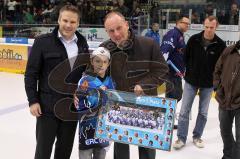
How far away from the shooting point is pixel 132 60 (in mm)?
2174

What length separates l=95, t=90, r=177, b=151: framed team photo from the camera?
1.94 meters

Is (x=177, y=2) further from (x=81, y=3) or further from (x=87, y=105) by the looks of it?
(x=87, y=105)

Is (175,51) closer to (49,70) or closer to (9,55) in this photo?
(49,70)

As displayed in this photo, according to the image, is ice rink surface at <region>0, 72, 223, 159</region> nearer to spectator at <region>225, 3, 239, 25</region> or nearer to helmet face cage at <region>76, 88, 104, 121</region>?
helmet face cage at <region>76, 88, 104, 121</region>

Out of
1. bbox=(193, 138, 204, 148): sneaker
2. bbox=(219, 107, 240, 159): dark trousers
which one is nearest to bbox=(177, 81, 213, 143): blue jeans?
bbox=(193, 138, 204, 148): sneaker

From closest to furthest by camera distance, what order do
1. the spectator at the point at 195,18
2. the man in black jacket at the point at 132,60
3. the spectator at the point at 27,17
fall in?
1. the man in black jacket at the point at 132,60
2. the spectator at the point at 195,18
3. the spectator at the point at 27,17

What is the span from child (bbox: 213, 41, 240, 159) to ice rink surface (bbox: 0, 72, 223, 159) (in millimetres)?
639

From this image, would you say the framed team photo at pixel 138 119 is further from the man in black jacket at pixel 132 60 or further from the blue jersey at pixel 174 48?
the blue jersey at pixel 174 48

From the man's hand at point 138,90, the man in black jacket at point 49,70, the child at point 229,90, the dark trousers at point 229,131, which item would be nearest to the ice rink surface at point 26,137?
the dark trousers at point 229,131

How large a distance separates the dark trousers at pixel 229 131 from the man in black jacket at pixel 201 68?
62cm

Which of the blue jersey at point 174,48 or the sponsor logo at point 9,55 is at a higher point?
the blue jersey at point 174,48

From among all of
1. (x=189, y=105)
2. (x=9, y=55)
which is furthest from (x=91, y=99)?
(x=9, y=55)

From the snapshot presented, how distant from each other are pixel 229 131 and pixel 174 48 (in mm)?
1305

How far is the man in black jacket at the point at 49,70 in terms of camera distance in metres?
2.28
